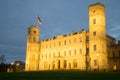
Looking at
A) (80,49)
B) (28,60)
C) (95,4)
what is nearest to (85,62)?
(80,49)

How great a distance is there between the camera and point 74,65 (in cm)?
6681

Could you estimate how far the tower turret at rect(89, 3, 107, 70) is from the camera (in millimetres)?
57781

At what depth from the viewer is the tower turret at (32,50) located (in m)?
81.8

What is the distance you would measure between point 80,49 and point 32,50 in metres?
24.1

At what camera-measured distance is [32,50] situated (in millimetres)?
83188

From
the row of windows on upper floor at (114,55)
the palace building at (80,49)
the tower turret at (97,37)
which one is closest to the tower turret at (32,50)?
the palace building at (80,49)

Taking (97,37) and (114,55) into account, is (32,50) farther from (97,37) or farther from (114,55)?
(97,37)

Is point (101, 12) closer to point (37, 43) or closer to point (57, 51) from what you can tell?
point (57, 51)
